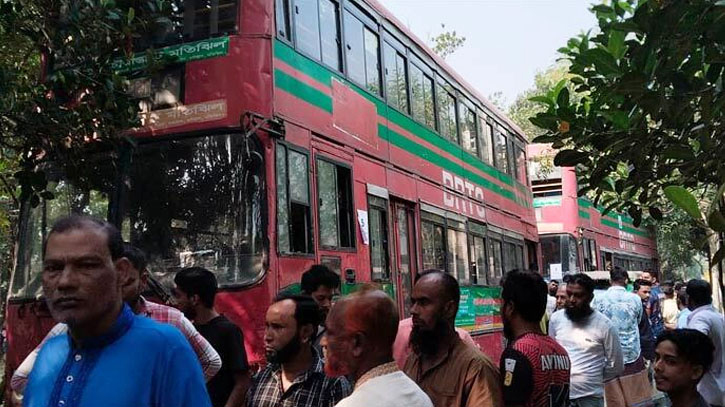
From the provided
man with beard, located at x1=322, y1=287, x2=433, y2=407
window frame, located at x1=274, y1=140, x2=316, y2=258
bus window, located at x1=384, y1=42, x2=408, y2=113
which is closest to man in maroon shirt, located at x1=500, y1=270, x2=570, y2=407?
man with beard, located at x1=322, y1=287, x2=433, y2=407

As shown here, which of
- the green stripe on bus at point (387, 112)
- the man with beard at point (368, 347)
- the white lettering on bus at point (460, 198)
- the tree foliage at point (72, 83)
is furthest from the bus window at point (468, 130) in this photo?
the man with beard at point (368, 347)

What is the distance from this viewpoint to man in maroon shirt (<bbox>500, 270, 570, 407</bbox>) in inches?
119

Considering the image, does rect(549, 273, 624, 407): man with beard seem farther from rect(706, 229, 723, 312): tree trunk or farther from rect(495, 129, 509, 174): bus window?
rect(495, 129, 509, 174): bus window

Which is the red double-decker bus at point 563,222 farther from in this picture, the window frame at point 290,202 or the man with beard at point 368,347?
the man with beard at point 368,347

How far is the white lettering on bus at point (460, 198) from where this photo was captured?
10.2 m

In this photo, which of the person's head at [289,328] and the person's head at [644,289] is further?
the person's head at [644,289]

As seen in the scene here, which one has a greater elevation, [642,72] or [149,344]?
[642,72]

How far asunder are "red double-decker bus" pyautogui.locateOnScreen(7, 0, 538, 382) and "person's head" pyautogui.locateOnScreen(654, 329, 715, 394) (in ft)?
9.34

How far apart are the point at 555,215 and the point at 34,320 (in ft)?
48.5

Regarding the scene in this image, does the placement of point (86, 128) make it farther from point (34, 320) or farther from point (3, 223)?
point (3, 223)

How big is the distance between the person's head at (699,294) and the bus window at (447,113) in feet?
17.0

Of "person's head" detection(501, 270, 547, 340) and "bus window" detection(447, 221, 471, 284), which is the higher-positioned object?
"bus window" detection(447, 221, 471, 284)

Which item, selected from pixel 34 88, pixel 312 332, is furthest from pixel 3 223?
pixel 312 332

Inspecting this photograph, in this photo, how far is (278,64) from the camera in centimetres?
614
